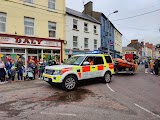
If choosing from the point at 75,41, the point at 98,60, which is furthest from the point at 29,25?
the point at 98,60

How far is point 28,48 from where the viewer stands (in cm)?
1720

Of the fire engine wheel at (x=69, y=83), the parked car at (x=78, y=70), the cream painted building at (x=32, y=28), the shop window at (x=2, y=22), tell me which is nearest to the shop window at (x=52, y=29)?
the cream painted building at (x=32, y=28)

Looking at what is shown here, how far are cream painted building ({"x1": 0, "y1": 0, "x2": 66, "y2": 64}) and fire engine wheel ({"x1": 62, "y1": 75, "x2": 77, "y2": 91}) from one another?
9072 mm

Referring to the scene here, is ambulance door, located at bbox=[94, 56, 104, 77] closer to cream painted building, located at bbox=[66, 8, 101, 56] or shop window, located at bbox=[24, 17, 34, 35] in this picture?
shop window, located at bbox=[24, 17, 34, 35]

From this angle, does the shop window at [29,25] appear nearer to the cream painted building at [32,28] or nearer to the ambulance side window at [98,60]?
the cream painted building at [32,28]

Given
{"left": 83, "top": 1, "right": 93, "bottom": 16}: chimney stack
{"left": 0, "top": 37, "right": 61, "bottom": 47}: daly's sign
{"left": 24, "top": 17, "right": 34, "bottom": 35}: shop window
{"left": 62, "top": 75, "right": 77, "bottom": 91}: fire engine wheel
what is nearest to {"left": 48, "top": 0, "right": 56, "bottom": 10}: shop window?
{"left": 24, "top": 17, "right": 34, "bottom": 35}: shop window

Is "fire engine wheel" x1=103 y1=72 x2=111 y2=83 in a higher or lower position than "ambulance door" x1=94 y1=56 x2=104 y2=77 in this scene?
lower

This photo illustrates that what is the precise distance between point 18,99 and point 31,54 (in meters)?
11.5

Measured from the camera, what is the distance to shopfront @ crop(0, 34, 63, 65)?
15.4m

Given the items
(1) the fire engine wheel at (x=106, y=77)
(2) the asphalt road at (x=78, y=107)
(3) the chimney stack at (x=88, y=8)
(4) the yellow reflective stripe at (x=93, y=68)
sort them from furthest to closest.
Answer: (3) the chimney stack at (x=88, y=8) < (1) the fire engine wheel at (x=106, y=77) < (4) the yellow reflective stripe at (x=93, y=68) < (2) the asphalt road at (x=78, y=107)

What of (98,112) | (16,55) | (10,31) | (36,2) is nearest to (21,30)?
(10,31)

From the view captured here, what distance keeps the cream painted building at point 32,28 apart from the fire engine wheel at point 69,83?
9072 mm

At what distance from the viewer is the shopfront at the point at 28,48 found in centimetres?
1541

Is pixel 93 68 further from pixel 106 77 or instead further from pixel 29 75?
pixel 29 75
